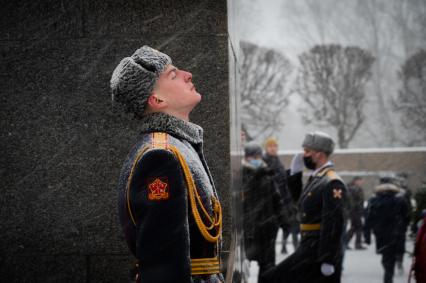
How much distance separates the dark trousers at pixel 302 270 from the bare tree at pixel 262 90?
2941 centimetres

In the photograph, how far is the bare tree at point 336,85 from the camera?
32.5 m

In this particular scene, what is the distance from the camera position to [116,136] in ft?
11.6

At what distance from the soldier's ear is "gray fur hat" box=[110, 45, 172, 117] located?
2cm

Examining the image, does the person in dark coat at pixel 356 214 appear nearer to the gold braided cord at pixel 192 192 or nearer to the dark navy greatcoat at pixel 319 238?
the dark navy greatcoat at pixel 319 238

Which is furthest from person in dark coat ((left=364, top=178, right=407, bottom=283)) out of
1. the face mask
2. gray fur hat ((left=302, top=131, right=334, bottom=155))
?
gray fur hat ((left=302, top=131, right=334, bottom=155))

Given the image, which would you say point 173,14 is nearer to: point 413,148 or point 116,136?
point 116,136

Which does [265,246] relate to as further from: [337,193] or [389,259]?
[337,193]

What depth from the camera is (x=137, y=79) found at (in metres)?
2.44

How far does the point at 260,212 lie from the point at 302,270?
3.13 meters

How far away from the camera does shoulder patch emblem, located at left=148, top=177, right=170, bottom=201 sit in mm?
2174

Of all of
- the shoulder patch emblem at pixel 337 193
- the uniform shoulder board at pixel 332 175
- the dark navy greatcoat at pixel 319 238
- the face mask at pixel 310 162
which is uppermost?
the face mask at pixel 310 162

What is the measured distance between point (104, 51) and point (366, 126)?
32.8 m

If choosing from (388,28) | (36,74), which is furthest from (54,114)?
(388,28)

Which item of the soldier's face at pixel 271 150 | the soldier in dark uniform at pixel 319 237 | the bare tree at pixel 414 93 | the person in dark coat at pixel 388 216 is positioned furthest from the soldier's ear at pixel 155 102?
the bare tree at pixel 414 93
